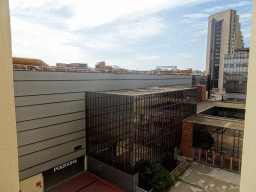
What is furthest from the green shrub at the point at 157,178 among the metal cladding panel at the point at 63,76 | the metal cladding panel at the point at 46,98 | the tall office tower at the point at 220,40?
the tall office tower at the point at 220,40

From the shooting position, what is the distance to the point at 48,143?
20.5 m

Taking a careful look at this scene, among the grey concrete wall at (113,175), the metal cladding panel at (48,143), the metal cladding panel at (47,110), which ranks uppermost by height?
the metal cladding panel at (47,110)

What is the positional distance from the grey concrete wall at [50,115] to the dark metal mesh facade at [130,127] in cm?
159

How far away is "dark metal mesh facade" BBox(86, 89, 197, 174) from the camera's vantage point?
19.5 meters

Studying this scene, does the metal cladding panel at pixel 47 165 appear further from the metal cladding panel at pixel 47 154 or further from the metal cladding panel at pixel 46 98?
the metal cladding panel at pixel 46 98

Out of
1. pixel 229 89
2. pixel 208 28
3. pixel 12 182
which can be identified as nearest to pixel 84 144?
pixel 12 182

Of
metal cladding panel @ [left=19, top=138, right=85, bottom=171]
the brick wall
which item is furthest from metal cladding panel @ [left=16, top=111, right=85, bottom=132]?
the brick wall

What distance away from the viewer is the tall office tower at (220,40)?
96131 mm

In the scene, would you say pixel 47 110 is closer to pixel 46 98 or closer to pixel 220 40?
pixel 46 98

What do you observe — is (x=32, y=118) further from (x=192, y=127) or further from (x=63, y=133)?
(x=192, y=127)

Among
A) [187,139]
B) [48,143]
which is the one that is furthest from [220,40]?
[48,143]

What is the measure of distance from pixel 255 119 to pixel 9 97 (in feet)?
5.49

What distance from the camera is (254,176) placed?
123 centimetres

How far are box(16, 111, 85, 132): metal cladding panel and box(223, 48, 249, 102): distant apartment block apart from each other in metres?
49.8
